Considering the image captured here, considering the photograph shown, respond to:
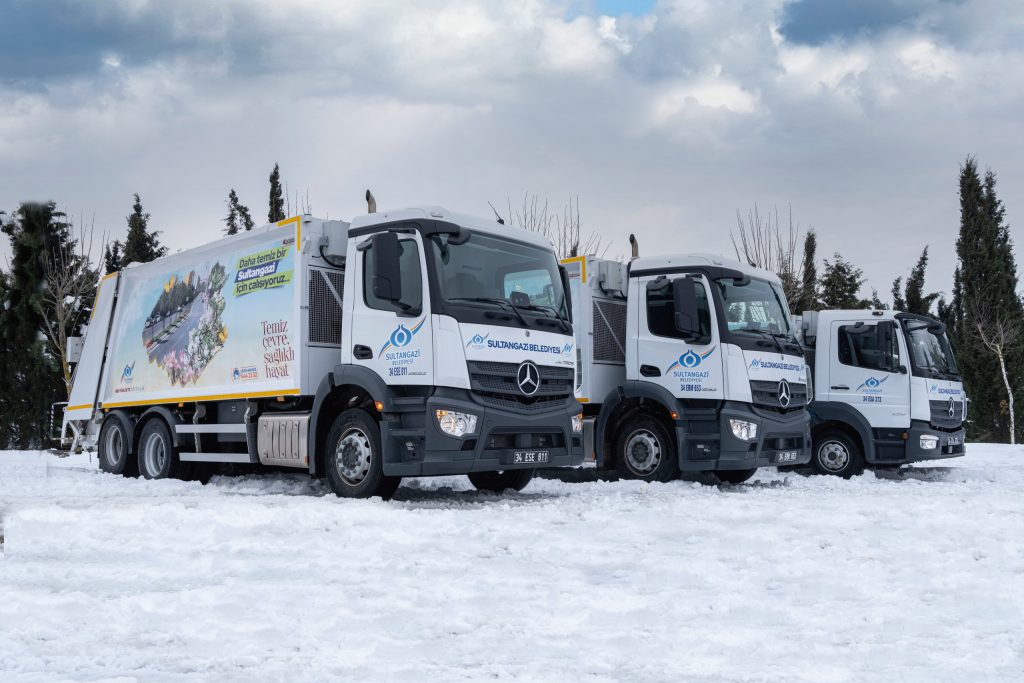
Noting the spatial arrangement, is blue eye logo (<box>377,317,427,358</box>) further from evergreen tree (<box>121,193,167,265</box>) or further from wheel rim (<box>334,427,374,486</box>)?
evergreen tree (<box>121,193,167,265</box>)

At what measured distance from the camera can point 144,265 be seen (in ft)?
44.9

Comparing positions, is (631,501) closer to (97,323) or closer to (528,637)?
(528,637)

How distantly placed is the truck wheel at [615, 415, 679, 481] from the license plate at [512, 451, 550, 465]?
279cm

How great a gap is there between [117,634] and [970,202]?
119 ft

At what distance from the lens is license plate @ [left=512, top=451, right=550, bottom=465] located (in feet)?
31.2

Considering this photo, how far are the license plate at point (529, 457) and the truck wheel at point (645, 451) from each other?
2.79 meters

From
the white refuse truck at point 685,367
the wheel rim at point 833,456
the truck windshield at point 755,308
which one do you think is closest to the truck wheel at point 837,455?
the wheel rim at point 833,456

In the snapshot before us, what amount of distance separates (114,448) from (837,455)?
10297 mm

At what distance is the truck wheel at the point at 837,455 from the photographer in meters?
14.9

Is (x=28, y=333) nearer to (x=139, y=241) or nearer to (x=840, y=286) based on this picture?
(x=139, y=241)

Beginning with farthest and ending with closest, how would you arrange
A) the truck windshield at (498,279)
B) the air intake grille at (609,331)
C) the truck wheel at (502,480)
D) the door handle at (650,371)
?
the air intake grille at (609,331)
the door handle at (650,371)
the truck wheel at (502,480)
the truck windshield at (498,279)

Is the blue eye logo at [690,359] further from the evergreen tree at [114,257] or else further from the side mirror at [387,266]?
the evergreen tree at [114,257]

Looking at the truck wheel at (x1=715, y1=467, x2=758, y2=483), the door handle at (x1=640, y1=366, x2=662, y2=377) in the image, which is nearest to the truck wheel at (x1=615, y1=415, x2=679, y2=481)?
the door handle at (x1=640, y1=366, x2=662, y2=377)

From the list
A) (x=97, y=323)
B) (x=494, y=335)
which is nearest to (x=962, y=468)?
(x=494, y=335)
